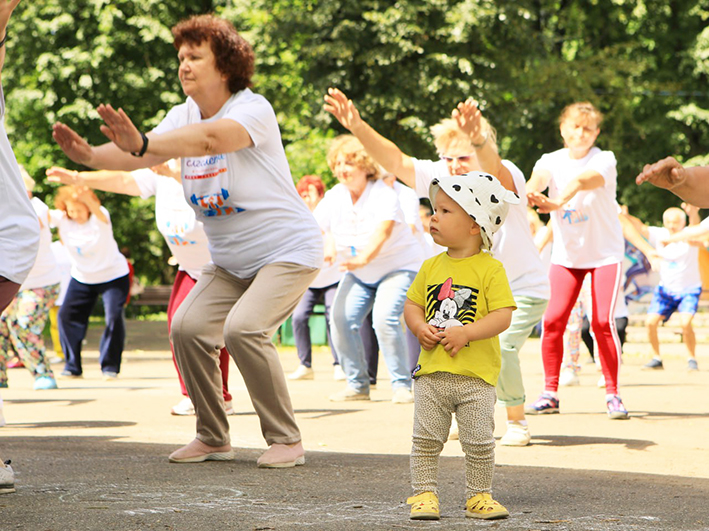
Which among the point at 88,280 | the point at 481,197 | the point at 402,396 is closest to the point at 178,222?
the point at 402,396

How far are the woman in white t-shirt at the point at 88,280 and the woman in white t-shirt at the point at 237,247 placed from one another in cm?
611

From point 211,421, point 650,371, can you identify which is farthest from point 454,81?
point 211,421

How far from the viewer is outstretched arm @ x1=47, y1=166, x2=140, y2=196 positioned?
21.3 ft

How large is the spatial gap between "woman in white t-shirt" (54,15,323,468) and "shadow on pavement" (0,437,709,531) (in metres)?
0.28

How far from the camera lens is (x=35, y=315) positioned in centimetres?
1070

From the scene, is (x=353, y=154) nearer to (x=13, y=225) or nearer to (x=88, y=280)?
(x=88, y=280)

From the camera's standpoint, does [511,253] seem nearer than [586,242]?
Yes

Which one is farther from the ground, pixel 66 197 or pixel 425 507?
pixel 66 197

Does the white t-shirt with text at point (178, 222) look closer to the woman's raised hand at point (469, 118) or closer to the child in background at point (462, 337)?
the woman's raised hand at point (469, 118)

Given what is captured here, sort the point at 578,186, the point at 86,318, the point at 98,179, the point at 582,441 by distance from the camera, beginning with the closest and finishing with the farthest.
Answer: the point at 98,179, the point at 582,441, the point at 578,186, the point at 86,318

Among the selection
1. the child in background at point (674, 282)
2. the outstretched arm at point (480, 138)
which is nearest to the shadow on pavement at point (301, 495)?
the outstretched arm at point (480, 138)

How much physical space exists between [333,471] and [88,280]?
7.07 meters

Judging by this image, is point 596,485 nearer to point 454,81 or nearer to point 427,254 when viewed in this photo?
point 427,254

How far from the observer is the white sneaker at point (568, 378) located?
36.9 ft
